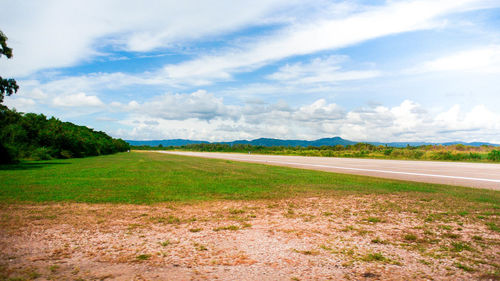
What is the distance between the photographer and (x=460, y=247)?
501 cm

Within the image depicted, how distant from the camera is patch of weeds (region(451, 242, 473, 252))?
491 centimetres

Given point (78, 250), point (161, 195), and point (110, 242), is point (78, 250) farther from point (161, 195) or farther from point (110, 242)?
point (161, 195)

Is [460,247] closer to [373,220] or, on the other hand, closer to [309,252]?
[373,220]

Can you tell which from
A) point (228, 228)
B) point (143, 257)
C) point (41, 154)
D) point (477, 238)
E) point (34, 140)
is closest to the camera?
point (143, 257)

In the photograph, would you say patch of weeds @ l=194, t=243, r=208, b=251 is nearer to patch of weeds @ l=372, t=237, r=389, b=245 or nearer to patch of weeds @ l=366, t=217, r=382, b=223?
patch of weeds @ l=372, t=237, r=389, b=245

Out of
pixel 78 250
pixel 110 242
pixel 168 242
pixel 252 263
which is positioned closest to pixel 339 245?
pixel 252 263

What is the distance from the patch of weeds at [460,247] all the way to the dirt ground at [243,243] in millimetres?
15

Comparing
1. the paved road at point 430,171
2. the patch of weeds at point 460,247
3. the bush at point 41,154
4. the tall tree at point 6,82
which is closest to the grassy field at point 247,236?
the patch of weeds at point 460,247

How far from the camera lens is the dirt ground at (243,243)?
13.1ft

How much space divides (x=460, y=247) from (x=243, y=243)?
3.59 m

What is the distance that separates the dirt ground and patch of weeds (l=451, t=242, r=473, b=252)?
0.01 meters

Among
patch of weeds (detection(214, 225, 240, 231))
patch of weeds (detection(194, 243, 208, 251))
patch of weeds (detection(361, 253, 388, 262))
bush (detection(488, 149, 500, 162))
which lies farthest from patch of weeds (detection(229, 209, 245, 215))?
bush (detection(488, 149, 500, 162))

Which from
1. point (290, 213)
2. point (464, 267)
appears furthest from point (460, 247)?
point (290, 213)

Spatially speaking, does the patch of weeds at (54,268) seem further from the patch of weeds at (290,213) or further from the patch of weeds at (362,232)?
the patch of weeds at (362,232)
